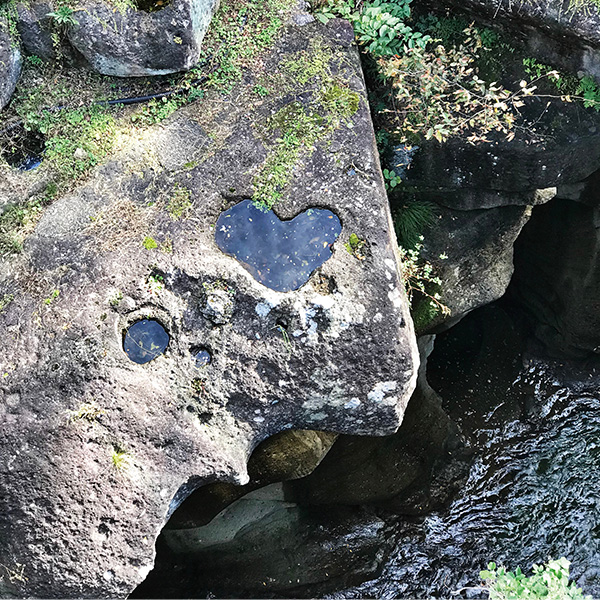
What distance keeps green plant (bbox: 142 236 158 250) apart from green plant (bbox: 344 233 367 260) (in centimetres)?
121

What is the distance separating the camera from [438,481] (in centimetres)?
645

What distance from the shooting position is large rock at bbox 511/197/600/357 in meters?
6.27

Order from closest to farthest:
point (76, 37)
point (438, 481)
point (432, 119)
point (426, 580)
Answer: point (76, 37), point (432, 119), point (426, 580), point (438, 481)

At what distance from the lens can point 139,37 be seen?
3.86 m

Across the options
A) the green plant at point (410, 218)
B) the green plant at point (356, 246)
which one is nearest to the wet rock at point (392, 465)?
the green plant at point (410, 218)

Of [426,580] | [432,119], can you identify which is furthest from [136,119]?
[426,580]

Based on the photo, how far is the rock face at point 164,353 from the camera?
137 inches

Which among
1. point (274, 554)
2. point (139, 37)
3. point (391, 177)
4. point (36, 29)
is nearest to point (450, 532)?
point (274, 554)

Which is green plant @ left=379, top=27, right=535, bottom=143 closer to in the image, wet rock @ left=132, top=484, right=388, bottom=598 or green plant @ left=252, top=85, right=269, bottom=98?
green plant @ left=252, top=85, right=269, bottom=98

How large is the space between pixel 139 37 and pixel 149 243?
1.34m

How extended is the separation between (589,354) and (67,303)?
230 inches

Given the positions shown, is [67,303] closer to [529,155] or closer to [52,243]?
[52,243]

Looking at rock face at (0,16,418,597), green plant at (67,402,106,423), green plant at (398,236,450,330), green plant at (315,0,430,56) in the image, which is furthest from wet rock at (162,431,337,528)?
green plant at (315,0,430,56)

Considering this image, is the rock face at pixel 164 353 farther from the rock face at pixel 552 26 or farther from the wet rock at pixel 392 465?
the wet rock at pixel 392 465
